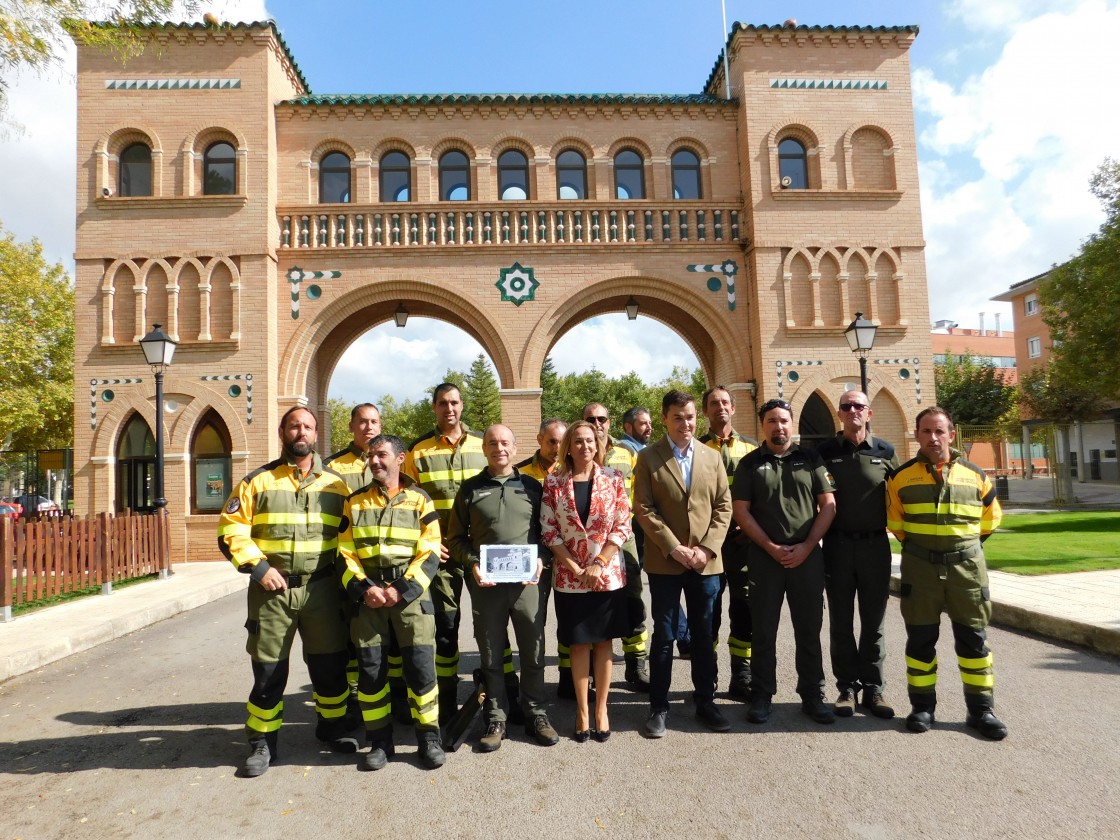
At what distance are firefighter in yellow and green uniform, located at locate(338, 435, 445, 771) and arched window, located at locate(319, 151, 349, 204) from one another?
1238cm

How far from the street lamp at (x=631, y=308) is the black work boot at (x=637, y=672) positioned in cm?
1109

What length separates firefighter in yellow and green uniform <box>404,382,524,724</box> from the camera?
15.6ft

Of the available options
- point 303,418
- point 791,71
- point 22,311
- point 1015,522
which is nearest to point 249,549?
point 303,418

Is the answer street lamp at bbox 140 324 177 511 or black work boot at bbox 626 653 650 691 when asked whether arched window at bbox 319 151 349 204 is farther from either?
black work boot at bbox 626 653 650 691

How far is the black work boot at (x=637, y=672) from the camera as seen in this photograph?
→ 5.26 m

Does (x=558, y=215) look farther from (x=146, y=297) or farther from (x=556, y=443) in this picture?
(x=556, y=443)

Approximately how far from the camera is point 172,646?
7.24 m

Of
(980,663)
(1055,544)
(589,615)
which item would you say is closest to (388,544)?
(589,615)

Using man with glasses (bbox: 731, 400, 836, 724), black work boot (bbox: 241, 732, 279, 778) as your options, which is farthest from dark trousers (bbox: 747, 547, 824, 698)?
black work boot (bbox: 241, 732, 279, 778)

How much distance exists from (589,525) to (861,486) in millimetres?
1948

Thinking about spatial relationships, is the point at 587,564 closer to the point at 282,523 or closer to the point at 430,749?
the point at 430,749

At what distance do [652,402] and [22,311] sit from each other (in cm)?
Answer: 4004

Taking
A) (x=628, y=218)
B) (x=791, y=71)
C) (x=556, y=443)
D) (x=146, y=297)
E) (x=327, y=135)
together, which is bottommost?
(x=556, y=443)

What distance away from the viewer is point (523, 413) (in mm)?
14172
